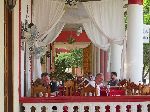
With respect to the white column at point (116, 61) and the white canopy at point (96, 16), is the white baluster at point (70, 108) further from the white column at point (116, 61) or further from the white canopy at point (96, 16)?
the white column at point (116, 61)

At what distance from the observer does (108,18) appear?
1118 cm

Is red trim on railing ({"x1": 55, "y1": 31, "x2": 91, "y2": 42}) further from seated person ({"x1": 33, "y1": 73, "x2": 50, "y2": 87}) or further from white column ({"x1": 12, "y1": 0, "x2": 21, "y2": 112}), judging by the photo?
white column ({"x1": 12, "y1": 0, "x2": 21, "y2": 112})

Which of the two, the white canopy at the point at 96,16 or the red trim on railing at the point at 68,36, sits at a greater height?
the red trim on railing at the point at 68,36

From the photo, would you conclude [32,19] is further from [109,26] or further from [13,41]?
[13,41]

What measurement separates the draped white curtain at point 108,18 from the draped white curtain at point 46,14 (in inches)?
29.9

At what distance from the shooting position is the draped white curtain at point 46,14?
35.6 ft

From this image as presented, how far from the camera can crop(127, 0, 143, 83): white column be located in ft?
34.9

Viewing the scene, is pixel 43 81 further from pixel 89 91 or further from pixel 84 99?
pixel 84 99

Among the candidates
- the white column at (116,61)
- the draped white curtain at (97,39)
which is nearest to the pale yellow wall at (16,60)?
the draped white curtain at (97,39)

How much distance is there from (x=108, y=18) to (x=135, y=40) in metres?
0.99

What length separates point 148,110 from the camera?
7801 mm

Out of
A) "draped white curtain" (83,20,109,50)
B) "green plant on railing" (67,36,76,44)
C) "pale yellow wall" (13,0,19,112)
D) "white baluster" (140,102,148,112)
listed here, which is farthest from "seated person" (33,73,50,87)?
"green plant on railing" (67,36,76,44)

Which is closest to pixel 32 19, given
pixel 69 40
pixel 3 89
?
pixel 3 89

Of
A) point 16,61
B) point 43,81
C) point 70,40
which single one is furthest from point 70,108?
point 70,40
